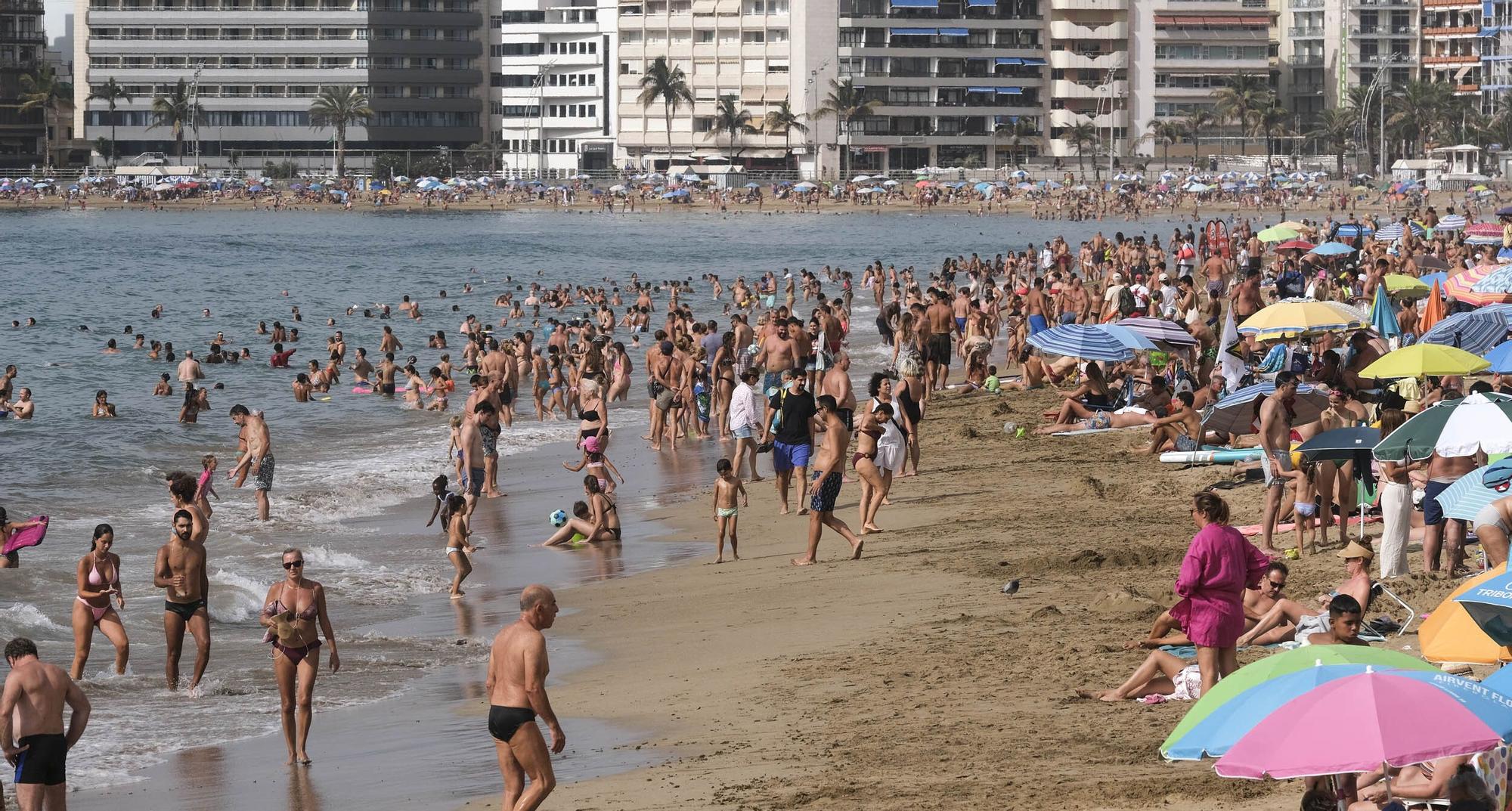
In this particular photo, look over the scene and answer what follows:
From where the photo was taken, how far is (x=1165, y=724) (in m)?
8.27

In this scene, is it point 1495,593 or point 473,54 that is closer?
point 1495,593

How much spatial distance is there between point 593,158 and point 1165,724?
11251 cm

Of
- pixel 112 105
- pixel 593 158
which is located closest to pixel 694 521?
pixel 593 158

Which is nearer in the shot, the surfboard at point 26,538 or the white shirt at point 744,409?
the surfboard at point 26,538

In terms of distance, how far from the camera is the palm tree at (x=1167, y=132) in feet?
369

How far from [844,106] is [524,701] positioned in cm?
10452

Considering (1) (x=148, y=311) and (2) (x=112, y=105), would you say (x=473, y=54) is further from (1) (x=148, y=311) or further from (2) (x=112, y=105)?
(1) (x=148, y=311)

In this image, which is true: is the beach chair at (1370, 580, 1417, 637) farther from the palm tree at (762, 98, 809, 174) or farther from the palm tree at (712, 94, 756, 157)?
the palm tree at (712, 94, 756, 157)

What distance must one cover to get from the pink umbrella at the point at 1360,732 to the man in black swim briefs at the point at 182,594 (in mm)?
7279

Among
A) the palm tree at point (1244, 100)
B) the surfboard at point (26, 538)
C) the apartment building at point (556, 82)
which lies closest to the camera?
the surfboard at point (26, 538)

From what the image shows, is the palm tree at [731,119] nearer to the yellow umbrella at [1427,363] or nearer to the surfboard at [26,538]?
the yellow umbrella at [1427,363]

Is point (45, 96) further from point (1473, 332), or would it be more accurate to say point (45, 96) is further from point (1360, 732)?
point (1360, 732)

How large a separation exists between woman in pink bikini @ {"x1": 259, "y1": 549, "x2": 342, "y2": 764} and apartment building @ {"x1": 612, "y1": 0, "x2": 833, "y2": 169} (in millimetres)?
105890

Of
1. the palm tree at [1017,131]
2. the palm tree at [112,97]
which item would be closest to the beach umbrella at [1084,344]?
the palm tree at [1017,131]
